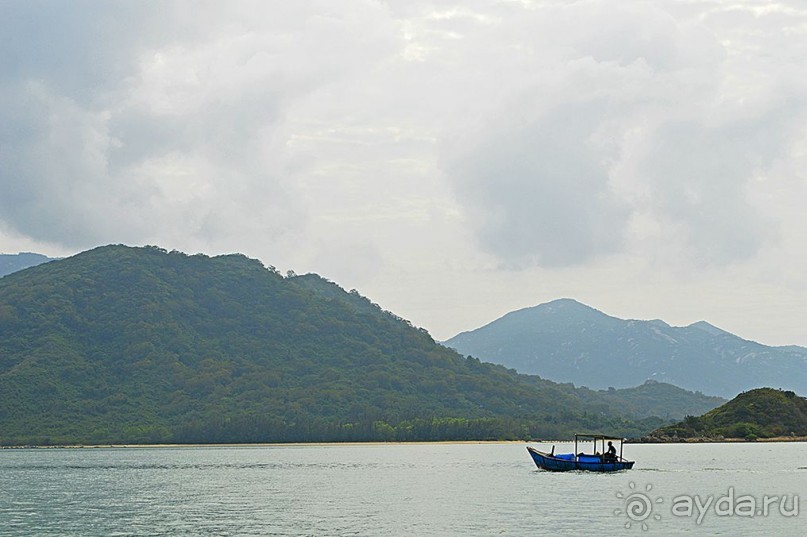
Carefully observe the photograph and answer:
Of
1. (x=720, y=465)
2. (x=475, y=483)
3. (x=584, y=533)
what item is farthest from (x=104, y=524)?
(x=720, y=465)

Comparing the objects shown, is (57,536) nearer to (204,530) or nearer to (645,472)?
(204,530)

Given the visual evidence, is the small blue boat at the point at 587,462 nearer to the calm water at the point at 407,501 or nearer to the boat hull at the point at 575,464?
the boat hull at the point at 575,464

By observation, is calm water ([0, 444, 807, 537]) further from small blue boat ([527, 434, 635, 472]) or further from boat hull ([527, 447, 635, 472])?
small blue boat ([527, 434, 635, 472])

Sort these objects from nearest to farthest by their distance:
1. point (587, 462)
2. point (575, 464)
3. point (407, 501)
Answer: point (407, 501), point (587, 462), point (575, 464)

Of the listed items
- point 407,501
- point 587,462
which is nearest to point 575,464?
point 587,462

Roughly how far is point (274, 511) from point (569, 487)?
141 feet

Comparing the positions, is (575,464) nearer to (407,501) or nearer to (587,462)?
(587,462)

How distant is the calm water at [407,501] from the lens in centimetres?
8144

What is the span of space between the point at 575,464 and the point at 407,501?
52369mm

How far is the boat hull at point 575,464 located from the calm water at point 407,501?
143 centimetres

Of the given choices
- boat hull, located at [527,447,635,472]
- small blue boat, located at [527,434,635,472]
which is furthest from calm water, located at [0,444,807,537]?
small blue boat, located at [527,434,635,472]

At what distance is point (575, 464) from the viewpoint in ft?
497

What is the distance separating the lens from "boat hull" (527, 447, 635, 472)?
14875cm

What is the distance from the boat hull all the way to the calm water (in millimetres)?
1432
